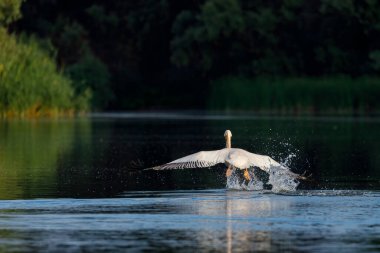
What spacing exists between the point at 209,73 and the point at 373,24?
11.3m

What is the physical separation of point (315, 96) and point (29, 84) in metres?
17.8

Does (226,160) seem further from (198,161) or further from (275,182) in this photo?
(275,182)

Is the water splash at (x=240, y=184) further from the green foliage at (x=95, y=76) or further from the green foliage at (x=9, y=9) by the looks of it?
the green foliage at (x=95, y=76)

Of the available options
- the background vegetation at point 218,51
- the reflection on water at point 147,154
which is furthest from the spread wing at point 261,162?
the background vegetation at point 218,51

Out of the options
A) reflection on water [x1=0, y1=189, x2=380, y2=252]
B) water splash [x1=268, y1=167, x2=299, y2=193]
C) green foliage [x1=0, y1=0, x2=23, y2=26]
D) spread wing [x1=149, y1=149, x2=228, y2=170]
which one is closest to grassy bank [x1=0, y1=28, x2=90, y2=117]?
green foliage [x1=0, y1=0, x2=23, y2=26]

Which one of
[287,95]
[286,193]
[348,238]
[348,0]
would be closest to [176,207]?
[286,193]

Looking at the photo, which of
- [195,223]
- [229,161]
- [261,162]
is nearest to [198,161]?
[229,161]

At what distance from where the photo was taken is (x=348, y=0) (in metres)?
69.7

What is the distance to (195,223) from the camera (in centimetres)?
1478

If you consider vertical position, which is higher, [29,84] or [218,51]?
[218,51]

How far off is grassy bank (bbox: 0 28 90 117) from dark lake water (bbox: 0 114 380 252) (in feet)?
59.4

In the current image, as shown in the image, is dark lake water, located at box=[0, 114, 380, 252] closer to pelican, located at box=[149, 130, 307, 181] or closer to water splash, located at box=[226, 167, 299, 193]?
water splash, located at box=[226, 167, 299, 193]

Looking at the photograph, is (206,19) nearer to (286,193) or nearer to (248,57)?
(248,57)

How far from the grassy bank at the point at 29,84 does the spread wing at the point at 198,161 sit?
30785 millimetres
